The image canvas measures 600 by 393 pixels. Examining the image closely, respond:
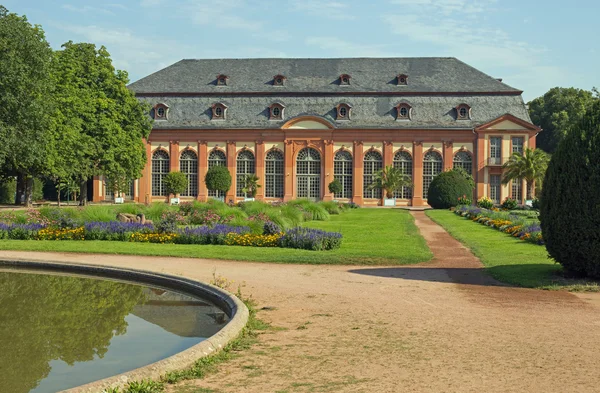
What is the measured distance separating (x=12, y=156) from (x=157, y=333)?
30.1 m

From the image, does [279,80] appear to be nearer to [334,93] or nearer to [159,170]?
[334,93]

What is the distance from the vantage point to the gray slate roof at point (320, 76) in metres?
57.9

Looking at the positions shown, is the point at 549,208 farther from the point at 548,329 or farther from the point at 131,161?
the point at 131,161

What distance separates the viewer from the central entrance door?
191ft

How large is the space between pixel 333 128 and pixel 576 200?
44.7 m

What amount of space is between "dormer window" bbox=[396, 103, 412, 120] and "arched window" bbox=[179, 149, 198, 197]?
17.2 metres

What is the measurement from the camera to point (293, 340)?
8.00 meters

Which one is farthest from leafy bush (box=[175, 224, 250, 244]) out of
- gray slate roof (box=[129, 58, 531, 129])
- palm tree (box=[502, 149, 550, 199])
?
gray slate roof (box=[129, 58, 531, 129])

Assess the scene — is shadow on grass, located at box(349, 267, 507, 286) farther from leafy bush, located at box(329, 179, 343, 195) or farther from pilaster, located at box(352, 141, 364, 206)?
pilaster, located at box(352, 141, 364, 206)

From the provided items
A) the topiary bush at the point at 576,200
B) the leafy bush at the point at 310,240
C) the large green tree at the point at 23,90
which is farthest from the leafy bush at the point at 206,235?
the large green tree at the point at 23,90

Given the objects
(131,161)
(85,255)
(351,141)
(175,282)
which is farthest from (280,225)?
(351,141)

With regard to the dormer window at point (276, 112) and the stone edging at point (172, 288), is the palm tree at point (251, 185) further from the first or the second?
the stone edging at point (172, 288)

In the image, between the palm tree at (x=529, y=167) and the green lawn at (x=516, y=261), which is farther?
the palm tree at (x=529, y=167)

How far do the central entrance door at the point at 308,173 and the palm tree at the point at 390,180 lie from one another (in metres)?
4.69
